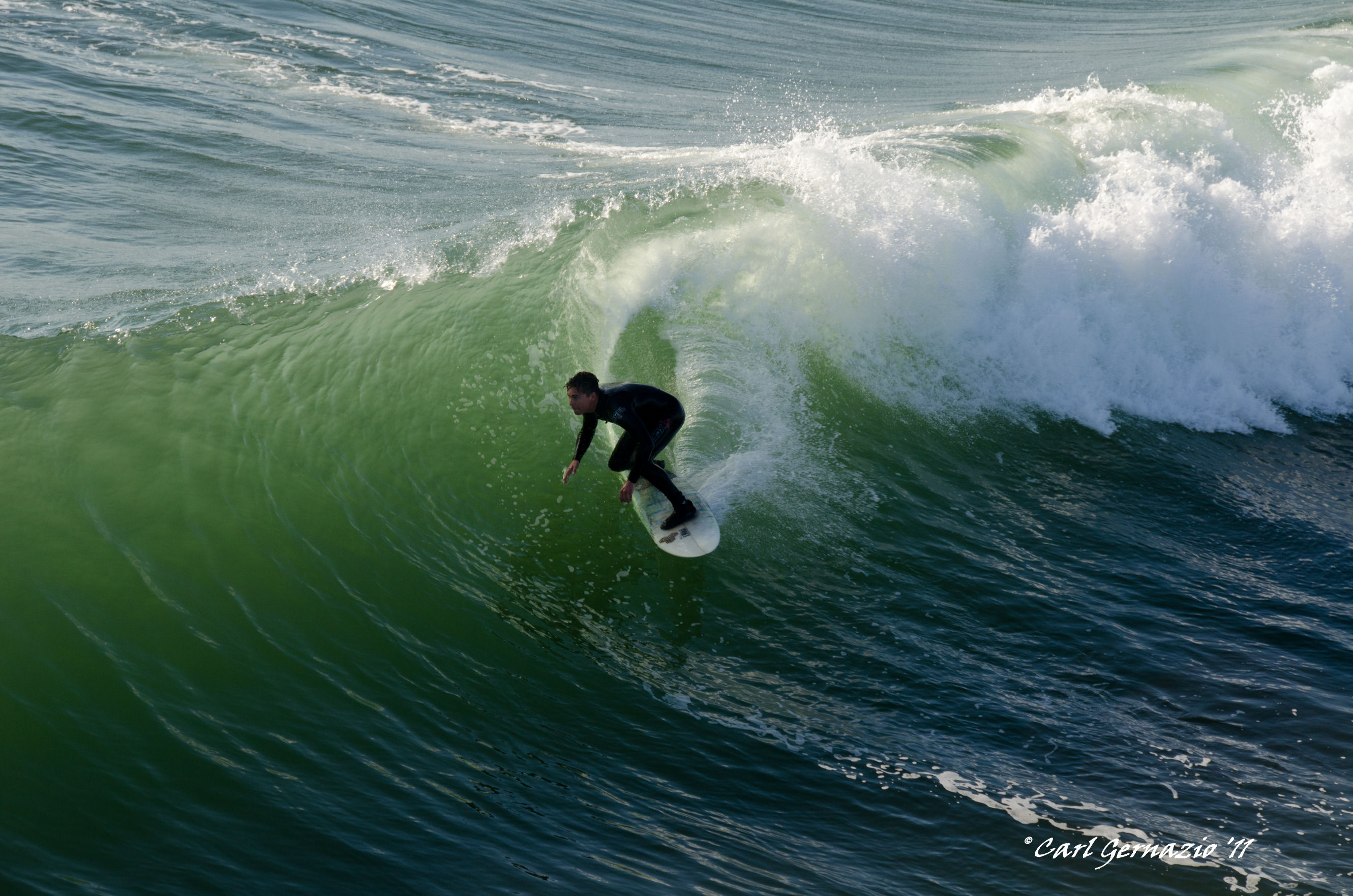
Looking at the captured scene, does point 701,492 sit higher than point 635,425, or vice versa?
point 635,425

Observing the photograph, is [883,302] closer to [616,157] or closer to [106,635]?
[616,157]

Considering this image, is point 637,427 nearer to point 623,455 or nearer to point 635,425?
point 635,425

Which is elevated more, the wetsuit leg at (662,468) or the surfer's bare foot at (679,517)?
the wetsuit leg at (662,468)

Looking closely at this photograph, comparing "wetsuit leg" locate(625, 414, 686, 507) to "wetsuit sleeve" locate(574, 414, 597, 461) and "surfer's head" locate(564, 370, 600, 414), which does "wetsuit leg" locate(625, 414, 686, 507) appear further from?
"surfer's head" locate(564, 370, 600, 414)

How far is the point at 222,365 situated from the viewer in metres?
8.46

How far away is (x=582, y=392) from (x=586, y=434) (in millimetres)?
468

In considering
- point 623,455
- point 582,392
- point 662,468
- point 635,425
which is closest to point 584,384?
point 582,392

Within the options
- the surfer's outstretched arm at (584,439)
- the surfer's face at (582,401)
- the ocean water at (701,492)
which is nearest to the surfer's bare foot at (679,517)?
the ocean water at (701,492)

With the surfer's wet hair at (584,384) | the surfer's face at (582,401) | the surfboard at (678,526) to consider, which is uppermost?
the surfer's wet hair at (584,384)

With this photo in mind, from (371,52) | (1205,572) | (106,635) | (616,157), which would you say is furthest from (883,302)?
(371,52)

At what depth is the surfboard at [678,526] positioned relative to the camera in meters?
6.88

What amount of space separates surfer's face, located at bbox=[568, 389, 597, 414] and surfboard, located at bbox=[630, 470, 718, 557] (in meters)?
0.82

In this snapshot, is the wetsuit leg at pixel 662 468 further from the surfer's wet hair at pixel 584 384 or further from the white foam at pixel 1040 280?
the white foam at pixel 1040 280

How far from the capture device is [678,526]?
273 inches
